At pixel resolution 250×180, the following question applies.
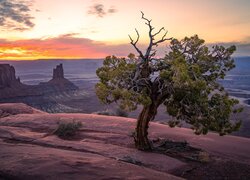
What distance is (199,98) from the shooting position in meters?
12.1

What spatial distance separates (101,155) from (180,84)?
14.1ft

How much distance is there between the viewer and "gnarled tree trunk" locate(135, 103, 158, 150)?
1375 cm

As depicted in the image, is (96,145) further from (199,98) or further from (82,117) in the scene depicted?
(82,117)

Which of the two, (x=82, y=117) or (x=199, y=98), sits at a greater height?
(x=199, y=98)

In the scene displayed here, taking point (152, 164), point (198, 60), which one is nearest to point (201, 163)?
point (152, 164)

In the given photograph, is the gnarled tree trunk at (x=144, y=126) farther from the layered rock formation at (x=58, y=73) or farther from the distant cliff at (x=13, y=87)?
the layered rock formation at (x=58, y=73)

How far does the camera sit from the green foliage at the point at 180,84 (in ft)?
39.6

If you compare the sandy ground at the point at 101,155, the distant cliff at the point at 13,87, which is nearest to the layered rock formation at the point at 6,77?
the distant cliff at the point at 13,87

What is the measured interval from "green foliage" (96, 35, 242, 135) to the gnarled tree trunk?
47 cm

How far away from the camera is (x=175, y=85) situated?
11852mm

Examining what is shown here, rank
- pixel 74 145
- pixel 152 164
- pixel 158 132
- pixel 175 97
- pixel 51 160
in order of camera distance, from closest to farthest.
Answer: pixel 51 160 → pixel 152 164 → pixel 175 97 → pixel 74 145 → pixel 158 132

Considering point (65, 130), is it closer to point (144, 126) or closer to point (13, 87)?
point (144, 126)

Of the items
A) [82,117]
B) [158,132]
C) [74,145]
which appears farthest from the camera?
[82,117]

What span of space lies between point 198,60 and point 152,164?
16.8 feet
